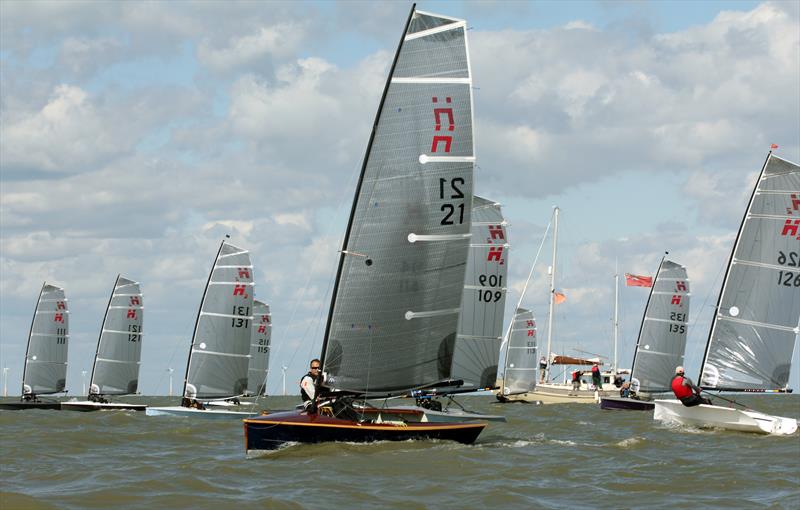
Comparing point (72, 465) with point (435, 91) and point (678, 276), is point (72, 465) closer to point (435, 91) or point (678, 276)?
point (435, 91)

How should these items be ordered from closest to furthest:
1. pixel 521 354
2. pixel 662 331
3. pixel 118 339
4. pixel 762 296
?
pixel 762 296
pixel 662 331
pixel 118 339
pixel 521 354

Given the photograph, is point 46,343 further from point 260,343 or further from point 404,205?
point 404,205

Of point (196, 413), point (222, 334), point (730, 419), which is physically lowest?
point (196, 413)

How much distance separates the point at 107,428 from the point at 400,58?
1827cm

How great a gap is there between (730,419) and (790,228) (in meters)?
6.47

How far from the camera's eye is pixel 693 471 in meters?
22.6

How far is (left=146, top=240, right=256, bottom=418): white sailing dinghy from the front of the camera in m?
48.6

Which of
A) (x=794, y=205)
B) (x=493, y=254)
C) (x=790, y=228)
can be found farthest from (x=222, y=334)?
(x=794, y=205)

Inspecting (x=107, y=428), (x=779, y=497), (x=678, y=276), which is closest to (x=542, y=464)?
(x=779, y=497)

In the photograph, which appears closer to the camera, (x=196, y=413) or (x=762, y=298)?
(x=762, y=298)

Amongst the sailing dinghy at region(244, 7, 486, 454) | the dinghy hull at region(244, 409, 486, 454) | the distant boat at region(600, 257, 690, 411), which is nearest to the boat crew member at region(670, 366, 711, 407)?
the sailing dinghy at region(244, 7, 486, 454)

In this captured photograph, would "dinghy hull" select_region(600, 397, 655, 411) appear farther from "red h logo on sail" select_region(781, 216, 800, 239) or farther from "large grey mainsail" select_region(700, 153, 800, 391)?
"red h logo on sail" select_region(781, 216, 800, 239)

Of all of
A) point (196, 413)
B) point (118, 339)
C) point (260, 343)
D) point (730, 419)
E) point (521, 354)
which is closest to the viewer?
point (730, 419)

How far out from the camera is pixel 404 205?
24750 millimetres
